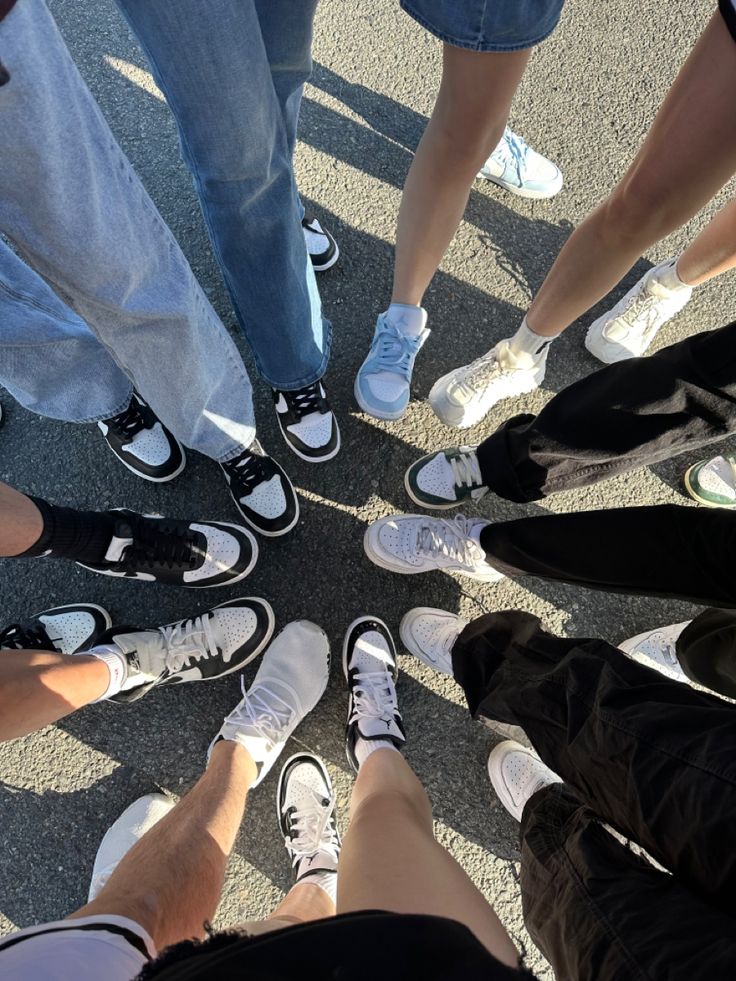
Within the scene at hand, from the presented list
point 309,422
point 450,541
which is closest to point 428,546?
point 450,541

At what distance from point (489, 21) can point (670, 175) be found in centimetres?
39

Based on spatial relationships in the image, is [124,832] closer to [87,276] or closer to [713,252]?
[87,276]

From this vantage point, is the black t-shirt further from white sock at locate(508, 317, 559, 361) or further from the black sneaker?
white sock at locate(508, 317, 559, 361)

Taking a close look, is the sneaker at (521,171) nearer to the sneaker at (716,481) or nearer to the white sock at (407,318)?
the white sock at (407,318)

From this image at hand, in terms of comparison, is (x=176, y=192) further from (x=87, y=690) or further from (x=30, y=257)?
(x=87, y=690)

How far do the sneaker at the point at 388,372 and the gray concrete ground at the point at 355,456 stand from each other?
3.7 inches

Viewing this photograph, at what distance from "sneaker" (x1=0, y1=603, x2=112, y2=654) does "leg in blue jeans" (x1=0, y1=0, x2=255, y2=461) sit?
1.81 ft

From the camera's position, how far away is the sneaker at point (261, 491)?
1.60 metres

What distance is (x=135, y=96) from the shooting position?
2.02 m

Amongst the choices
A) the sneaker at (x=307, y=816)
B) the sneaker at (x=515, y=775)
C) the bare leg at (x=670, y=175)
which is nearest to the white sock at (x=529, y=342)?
the bare leg at (x=670, y=175)

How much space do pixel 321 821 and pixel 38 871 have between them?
0.77 meters

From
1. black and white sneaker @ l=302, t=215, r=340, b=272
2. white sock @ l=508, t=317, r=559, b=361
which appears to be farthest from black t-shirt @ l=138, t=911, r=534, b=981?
black and white sneaker @ l=302, t=215, r=340, b=272

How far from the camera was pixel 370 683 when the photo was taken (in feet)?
5.11

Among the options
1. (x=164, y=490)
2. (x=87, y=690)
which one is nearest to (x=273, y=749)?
(x=87, y=690)
